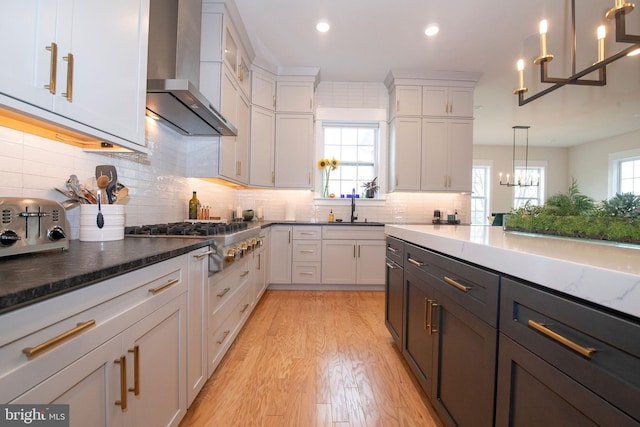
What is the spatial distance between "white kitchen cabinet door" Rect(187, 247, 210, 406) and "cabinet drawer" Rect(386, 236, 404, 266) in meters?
1.20

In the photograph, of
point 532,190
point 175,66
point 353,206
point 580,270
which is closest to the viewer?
point 580,270

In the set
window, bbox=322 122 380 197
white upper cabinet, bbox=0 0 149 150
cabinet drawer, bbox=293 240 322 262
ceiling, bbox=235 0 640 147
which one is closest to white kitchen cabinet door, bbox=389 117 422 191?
window, bbox=322 122 380 197

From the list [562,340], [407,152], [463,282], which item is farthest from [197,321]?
[407,152]

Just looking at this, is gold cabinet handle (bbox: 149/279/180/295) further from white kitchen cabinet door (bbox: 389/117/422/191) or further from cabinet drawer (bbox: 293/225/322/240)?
white kitchen cabinet door (bbox: 389/117/422/191)

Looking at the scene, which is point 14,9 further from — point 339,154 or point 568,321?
point 339,154

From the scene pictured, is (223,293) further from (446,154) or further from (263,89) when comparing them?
(446,154)

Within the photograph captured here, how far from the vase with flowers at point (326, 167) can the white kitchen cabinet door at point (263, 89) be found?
1.02 m

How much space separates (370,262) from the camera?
381 centimetres

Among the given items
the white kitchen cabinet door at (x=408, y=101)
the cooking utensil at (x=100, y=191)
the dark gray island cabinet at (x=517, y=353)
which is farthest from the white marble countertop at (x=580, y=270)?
the white kitchen cabinet door at (x=408, y=101)

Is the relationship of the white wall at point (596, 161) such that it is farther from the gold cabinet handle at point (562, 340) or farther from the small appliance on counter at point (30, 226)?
the small appliance on counter at point (30, 226)

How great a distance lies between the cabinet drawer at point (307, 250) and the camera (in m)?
3.81

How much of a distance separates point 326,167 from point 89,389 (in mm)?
3902

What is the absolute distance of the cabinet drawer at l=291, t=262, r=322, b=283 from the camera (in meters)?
3.81

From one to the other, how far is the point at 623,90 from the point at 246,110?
557 centimetres
